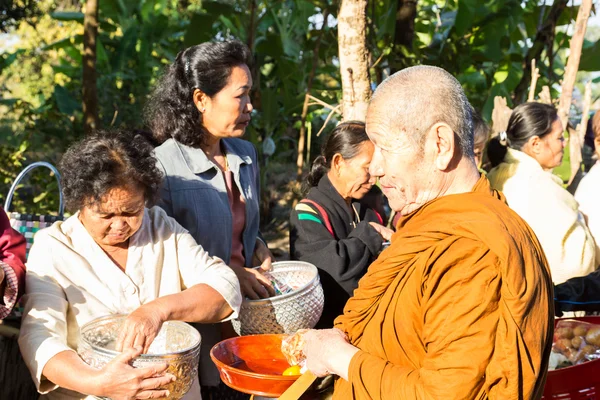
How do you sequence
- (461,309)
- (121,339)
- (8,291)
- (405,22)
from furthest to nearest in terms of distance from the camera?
(405,22) → (8,291) → (121,339) → (461,309)

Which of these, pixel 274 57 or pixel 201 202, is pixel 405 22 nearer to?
pixel 274 57

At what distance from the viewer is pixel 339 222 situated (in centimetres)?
343

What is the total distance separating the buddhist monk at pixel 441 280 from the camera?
1.59 meters

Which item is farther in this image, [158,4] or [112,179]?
[158,4]

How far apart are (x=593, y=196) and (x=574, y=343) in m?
1.65

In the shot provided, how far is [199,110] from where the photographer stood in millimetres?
3064

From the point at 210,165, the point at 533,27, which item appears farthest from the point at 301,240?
the point at 533,27

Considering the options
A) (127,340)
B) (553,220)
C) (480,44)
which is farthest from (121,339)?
(480,44)

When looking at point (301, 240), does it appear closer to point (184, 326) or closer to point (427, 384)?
point (184, 326)

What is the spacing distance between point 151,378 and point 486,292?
1123 mm

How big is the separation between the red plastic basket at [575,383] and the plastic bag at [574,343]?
0.32 meters

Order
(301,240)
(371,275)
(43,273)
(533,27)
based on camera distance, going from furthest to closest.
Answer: (533,27) < (301,240) < (43,273) < (371,275)

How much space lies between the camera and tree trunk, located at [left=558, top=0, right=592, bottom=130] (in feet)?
17.4

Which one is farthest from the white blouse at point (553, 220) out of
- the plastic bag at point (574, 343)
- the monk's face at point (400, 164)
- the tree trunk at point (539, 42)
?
the tree trunk at point (539, 42)
